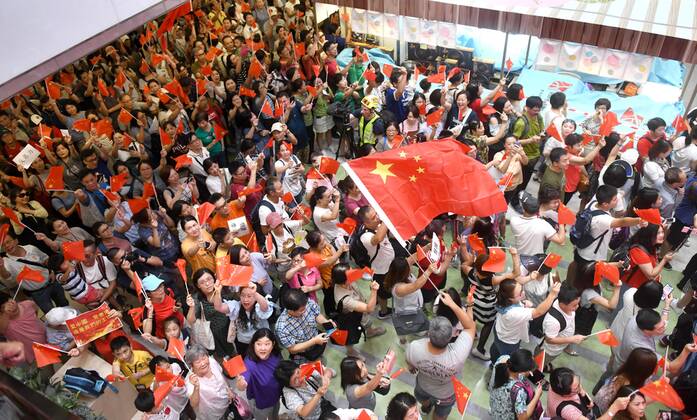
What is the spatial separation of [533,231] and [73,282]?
5.28 meters

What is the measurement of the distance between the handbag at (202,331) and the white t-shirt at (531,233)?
3.57 m

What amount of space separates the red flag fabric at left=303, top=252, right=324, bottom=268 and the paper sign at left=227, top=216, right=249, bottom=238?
118cm

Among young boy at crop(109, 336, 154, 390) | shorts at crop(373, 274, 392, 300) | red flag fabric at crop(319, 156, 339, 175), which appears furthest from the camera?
red flag fabric at crop(319, 156, 339, 175)

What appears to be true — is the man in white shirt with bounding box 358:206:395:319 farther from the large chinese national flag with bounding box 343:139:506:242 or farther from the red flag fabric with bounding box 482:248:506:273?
the red flag fabric with bounding box 482:248:506:273

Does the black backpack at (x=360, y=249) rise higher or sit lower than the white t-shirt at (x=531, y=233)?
lower

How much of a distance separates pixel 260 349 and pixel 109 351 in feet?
6.13

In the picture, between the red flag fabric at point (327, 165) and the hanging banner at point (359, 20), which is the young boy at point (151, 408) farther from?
the hanging banner at point (359, 20)

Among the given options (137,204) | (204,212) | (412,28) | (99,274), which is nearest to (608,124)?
(412,28)

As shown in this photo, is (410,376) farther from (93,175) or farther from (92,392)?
(93,175)

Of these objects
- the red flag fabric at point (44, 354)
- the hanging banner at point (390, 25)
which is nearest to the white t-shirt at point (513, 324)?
the red flag fabric at point (44, 354)

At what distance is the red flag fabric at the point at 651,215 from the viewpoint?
18.2ft

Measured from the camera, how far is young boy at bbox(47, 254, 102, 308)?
19.1 feet

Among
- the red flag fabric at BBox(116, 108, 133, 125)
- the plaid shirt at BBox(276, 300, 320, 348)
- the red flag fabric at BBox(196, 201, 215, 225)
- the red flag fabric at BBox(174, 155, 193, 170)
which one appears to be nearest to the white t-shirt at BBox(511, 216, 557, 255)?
the plaid shirt at BBox(276, 300, 320, 348)

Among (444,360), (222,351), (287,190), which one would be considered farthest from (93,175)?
(444,360)
